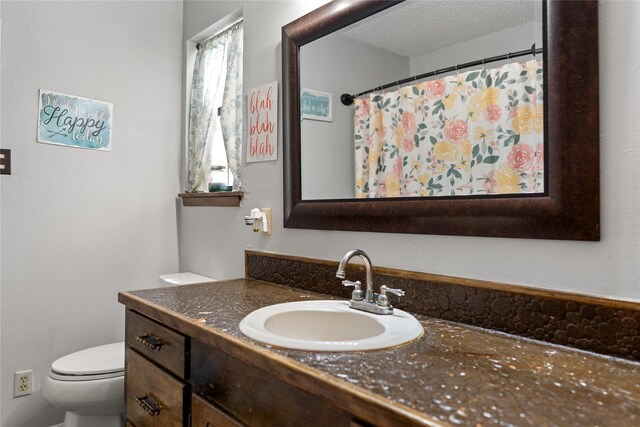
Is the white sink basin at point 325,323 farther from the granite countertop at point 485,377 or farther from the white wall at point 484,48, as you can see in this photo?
the white wall at point 484,48

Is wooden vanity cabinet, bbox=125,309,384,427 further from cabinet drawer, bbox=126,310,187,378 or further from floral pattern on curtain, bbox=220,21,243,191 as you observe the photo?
floral pattern on curtain, bbox=220,21,243,191

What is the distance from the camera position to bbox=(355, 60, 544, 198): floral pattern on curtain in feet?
3.53

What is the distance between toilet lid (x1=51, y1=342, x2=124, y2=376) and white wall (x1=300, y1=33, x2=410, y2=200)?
1205mm

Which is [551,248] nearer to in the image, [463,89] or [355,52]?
[463,89]

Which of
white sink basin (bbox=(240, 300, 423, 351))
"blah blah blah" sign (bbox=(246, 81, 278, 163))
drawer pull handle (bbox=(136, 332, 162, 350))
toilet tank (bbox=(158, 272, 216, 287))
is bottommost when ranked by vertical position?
drawer pull handle (bbox=(136, 332, 162, 350))

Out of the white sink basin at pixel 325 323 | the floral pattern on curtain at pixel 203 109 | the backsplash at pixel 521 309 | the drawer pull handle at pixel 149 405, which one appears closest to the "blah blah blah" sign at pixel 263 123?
the floral pattern on curtain at pixel 203 109

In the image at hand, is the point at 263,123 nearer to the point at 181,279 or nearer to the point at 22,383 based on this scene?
the point at 181,279

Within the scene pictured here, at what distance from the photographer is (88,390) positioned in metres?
1.83

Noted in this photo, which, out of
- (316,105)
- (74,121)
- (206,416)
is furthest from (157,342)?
(74,121)

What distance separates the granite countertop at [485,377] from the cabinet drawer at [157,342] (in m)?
0.14

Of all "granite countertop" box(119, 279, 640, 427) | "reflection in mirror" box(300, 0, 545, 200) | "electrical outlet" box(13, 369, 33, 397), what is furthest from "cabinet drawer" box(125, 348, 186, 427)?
"electrical outlet" box(13, 369, 33, 397)

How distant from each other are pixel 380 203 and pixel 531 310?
0.56 meters

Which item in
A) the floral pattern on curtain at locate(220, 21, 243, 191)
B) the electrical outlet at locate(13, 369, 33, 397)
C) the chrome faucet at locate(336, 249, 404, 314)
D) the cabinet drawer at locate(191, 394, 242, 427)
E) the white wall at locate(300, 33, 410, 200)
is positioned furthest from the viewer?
the floral pattern on curtain at locate(220, 21, 243, 191)

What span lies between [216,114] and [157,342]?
1.51m
